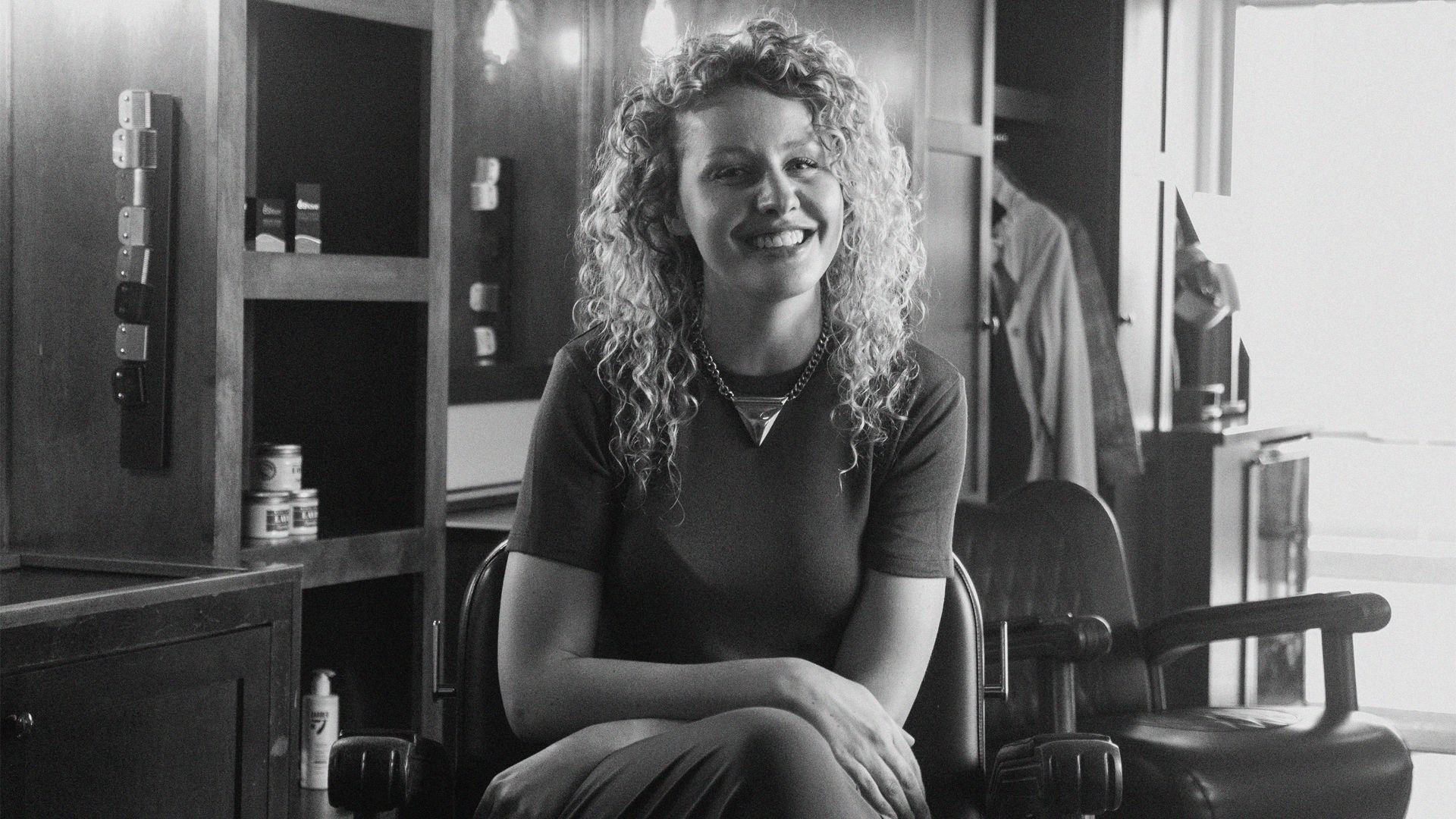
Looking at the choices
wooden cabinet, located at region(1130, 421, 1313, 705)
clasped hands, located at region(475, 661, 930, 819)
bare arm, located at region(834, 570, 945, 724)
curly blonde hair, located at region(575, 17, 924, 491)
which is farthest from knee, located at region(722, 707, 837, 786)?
wooden cabinet, located at region(1130, 421, 1313, 705)

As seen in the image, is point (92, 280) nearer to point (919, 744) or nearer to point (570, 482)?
point (570, 482)

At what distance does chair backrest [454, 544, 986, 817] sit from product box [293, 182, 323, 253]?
122cm

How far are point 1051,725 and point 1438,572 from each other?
4714 mm

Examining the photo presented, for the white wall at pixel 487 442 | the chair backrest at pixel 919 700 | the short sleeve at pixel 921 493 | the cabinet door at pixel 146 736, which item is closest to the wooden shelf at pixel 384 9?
the white wall at pixel 487 442

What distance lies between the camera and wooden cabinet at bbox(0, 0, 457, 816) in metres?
2.75

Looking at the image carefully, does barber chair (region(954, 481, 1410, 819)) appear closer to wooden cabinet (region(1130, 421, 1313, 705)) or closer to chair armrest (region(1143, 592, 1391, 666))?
chair armrest (region(1143, 592, 1391, 666))

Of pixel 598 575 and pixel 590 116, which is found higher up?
pixel 590 116

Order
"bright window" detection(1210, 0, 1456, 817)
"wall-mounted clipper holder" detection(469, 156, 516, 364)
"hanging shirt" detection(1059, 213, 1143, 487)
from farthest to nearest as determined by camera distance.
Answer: "bright window" detection(1210, 0, 1456, 817), "hanging shirt" detection(1059, 213, 1143, 487), "wall-mounted clipper holder" detection(469, 156, 516, 364)

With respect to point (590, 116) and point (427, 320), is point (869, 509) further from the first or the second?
point (590, 116)

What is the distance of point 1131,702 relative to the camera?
3.23 metres

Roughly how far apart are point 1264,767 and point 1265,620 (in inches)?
15.2

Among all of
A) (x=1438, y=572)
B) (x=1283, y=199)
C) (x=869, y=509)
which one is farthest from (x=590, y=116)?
(x=1438, y=572)

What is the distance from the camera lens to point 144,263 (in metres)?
2.73

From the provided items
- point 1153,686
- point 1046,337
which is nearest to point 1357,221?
point 1046,337
